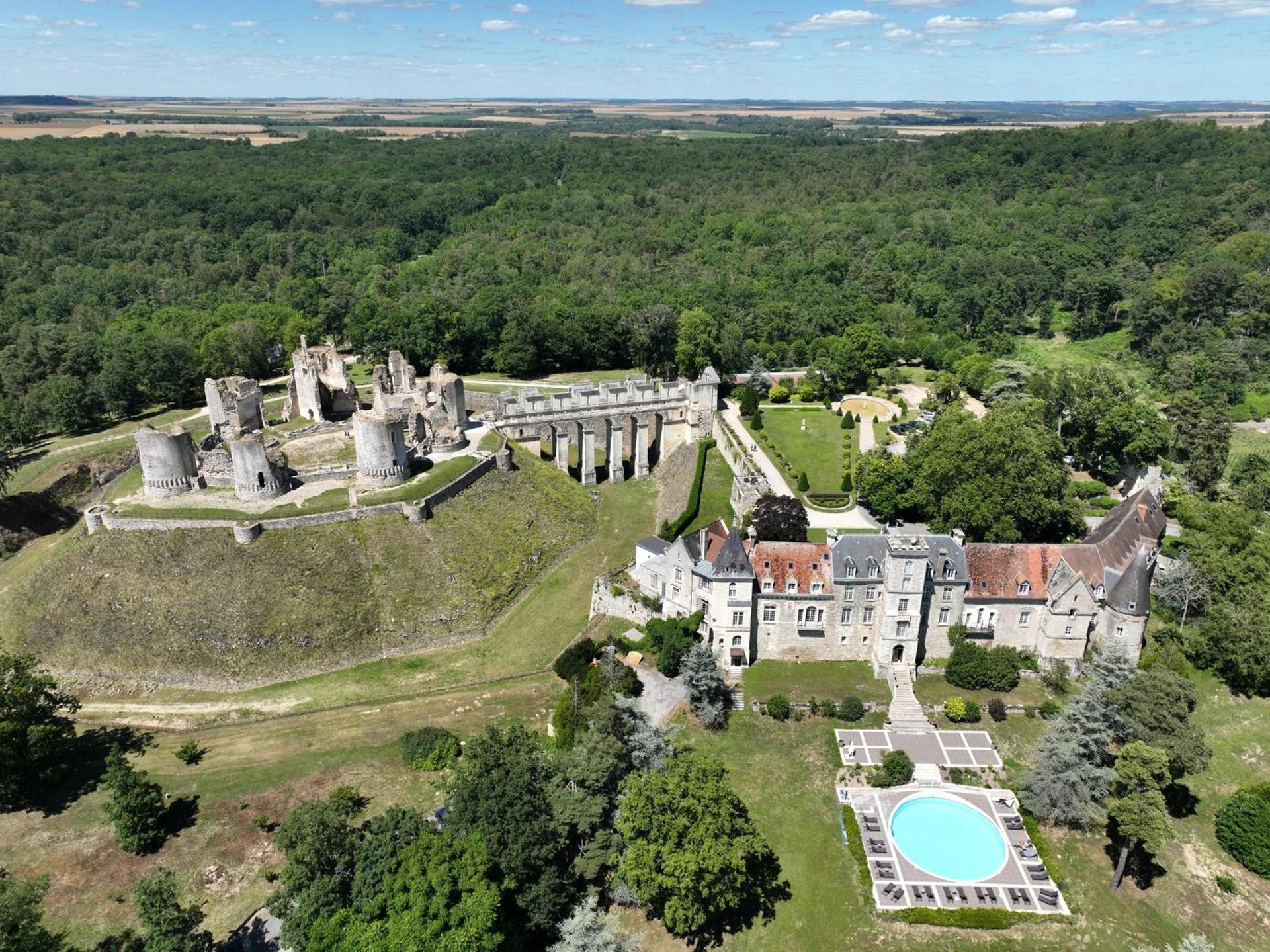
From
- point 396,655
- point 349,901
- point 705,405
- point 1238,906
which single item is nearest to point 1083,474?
point 705,405

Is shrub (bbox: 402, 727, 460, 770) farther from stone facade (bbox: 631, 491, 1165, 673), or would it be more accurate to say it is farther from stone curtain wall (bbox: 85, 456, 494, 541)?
stone curtain wall (bbox: 85, 456, 494, 541)

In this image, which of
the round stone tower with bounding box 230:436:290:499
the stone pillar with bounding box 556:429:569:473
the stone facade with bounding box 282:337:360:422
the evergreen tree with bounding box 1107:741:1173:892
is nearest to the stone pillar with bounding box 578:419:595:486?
the stone pillar with bounding box 556:429:569:473

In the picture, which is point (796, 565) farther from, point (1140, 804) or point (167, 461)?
point (167, 461)

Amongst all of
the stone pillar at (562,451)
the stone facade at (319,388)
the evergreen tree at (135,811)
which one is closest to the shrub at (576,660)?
the evergreen tree at (135,811)

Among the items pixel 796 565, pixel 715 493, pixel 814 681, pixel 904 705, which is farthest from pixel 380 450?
pixel 904 705

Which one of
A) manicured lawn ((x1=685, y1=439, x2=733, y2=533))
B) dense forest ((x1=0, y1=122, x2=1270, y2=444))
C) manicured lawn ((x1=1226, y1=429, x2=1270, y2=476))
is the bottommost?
manicured lawn ((x1=685, y1=439, x2=733, y2=533))

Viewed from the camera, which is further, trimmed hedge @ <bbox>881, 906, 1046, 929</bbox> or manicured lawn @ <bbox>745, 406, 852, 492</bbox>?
manicured lawn @ <bbox>745, 406, 852, 492</bbox>
